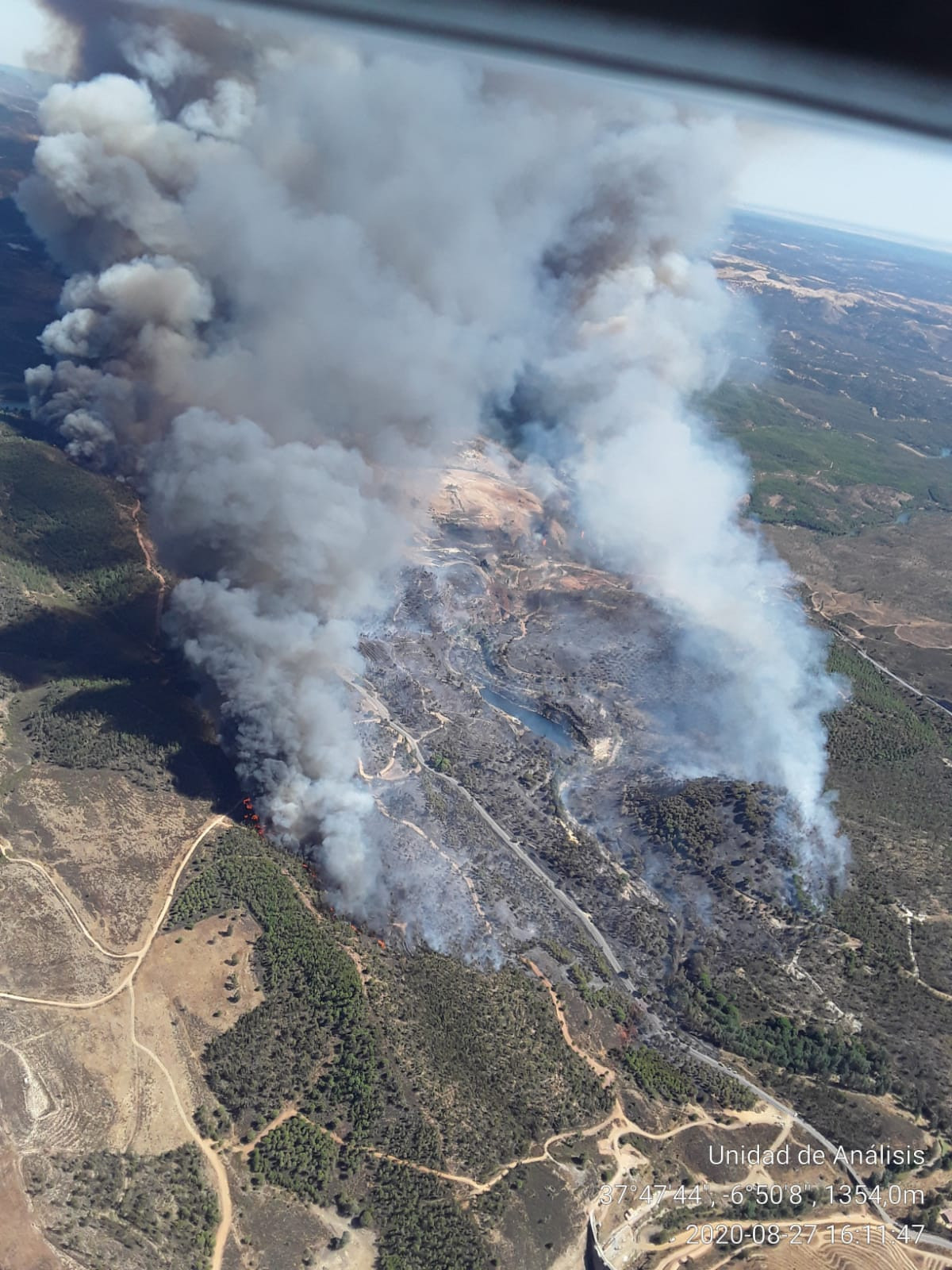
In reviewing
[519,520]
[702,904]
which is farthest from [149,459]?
[702,904]

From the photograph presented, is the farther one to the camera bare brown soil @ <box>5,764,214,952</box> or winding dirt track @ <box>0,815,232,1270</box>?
bare brown soil @ <box>5,764,214,952</box>

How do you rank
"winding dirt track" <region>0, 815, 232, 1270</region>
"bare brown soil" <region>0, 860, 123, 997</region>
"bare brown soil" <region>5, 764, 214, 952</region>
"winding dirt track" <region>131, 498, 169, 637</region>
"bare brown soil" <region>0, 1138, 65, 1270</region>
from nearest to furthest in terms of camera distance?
"bare brown soil" <region>0, 1138, 65, 1270</region> → "winding dirt track" <region>0, 815, 232, 1270</region> → "bare brown soil" <region>0, 860, 123, 997</region> → "bare brown soil" <region>5, 764, 214, 952</region> → "winding dirt track" <region>131, 498, 169, 637</region>

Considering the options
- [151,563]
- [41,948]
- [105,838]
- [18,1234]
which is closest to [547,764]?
[105,838]

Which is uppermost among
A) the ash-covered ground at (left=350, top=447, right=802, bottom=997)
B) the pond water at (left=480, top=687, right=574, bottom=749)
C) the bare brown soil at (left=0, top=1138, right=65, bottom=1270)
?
the bare brown soil at (left=0, top=1138, right=65, bottom=1270)

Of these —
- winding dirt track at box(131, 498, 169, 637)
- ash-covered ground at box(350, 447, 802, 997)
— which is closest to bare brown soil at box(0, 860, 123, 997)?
ash-covered ground at box(350, 447, 802, 997)

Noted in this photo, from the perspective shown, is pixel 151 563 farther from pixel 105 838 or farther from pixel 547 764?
pixel 547 764

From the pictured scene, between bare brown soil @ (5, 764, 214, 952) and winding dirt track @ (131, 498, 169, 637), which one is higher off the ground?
bare brown soil @ (5, 764, 214, 952)

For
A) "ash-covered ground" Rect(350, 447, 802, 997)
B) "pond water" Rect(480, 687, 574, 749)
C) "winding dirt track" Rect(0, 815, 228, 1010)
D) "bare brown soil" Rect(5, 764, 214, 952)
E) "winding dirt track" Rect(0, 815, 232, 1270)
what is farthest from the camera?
"pond water" Rect(480, 687, 574, 749)

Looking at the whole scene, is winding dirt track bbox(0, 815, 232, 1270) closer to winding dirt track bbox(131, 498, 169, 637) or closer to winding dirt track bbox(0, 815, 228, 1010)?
winding dirt track bbox(0, 815, 228, 1010)

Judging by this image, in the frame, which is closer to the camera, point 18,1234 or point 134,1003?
point 18,1234
